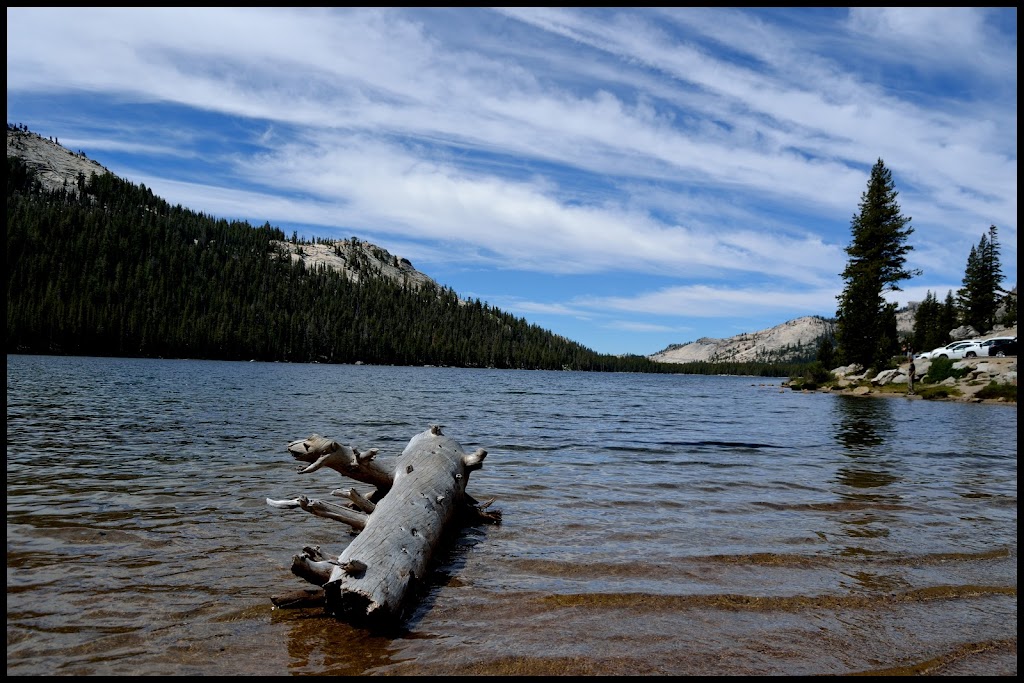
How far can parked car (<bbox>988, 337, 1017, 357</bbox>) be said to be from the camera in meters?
54.6

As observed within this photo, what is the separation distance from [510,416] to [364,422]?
8.79 meters

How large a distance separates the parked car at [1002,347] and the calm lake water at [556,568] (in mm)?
48667

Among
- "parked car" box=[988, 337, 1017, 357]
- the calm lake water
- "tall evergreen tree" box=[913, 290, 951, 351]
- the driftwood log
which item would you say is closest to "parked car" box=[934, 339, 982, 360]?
"parked car" box=[988, 337, 1017, 357]

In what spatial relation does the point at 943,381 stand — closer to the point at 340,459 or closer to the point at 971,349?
the point at 971,349

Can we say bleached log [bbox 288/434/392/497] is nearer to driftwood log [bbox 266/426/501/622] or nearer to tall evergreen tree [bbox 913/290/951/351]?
driftwood log [bbox 266/426/501/622]

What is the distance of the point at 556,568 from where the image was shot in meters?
7.88

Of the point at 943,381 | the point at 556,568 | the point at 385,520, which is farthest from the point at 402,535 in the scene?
the point at 943,381

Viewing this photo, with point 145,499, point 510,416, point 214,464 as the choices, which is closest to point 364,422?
point 510,416

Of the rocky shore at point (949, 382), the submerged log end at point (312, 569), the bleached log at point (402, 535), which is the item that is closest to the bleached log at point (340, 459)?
the bleached log at point (402, 535)

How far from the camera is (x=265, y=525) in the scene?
30.8 ft

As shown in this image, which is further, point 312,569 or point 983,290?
point 983,290

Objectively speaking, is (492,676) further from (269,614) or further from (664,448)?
(664,448)

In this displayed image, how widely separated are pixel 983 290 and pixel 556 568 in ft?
363

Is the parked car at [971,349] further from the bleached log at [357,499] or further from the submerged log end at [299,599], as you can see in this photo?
the submerged log end at [299,599]
